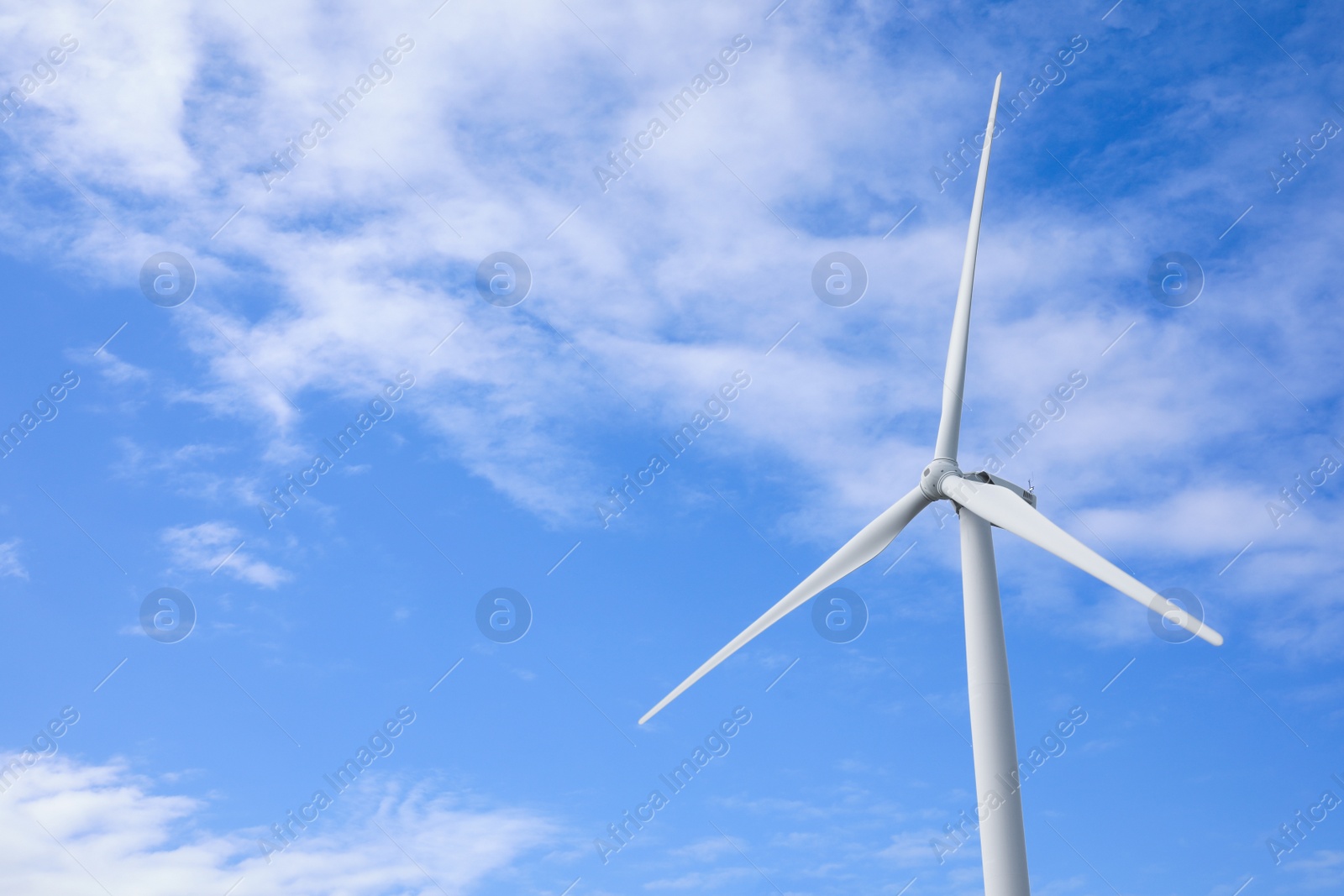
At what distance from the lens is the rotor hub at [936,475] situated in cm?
2952

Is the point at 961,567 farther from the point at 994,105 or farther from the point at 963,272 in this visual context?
the point at 994,105

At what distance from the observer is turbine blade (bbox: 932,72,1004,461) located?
101 feet

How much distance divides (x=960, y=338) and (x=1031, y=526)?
22.1ft

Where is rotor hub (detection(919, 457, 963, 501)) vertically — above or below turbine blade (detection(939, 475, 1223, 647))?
above

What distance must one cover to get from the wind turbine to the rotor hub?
2 cm

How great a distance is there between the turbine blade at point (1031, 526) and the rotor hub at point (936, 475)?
16 centimetres

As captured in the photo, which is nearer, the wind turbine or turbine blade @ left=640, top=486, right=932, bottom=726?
the wind turbine

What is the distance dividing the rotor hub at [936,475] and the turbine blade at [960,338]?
41 cm

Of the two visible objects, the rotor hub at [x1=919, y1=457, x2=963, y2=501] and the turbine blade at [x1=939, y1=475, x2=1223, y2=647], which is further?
the rotor hub at [x1=919, y1=457, x2=963, y2=501]

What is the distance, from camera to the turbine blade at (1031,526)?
81.9 feet

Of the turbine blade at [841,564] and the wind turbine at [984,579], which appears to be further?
the turbine blade at [841,564]

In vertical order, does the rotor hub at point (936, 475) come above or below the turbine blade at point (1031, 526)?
above

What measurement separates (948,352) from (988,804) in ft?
41.1

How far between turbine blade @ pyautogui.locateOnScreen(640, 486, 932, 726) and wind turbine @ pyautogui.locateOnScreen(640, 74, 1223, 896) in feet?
0.08
